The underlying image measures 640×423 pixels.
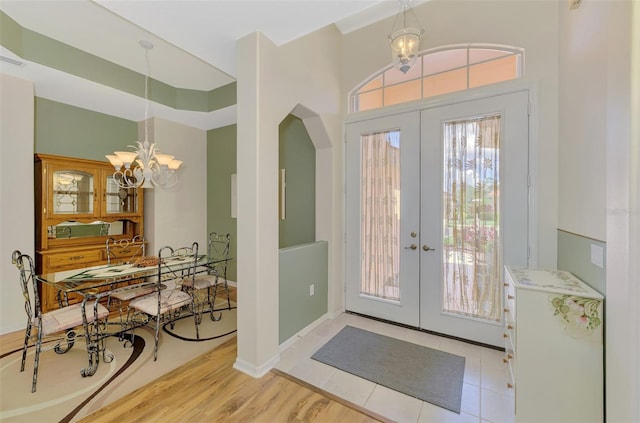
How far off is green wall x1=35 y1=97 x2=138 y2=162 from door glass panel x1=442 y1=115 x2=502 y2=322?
4.85 m

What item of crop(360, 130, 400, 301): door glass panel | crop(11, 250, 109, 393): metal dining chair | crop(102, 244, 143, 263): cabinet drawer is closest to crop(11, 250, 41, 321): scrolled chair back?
crop(11, 250, 109, 393): metal dining chair

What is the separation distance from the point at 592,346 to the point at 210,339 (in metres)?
3.08

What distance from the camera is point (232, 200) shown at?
4648 mm

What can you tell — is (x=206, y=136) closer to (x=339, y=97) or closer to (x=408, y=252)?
(x=339, y=97)

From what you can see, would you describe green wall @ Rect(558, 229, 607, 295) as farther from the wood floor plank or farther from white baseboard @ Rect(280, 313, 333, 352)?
white baseboard @ Rect(280, 313, 333, 352)

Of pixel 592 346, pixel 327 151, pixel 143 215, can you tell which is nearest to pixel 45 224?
pixel 143 215

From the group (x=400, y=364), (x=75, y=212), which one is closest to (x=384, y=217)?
(x=400, y=364)

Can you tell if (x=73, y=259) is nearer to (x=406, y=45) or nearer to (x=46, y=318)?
(x=46, y=318)

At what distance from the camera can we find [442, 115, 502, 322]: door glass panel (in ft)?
8.23

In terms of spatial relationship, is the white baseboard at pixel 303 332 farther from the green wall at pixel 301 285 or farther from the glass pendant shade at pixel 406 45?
the glass pendant shade at pixel 406 45

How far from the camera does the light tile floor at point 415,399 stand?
1751 millimetres

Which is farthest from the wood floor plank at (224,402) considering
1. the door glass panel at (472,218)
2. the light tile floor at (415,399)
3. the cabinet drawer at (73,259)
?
the cabinet drawer at (73,259)

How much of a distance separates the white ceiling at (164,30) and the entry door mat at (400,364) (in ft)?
9.01

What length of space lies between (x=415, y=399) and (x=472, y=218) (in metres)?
1.72
